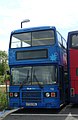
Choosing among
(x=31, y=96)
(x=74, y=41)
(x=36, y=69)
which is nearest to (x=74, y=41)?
(x=74, y=41)

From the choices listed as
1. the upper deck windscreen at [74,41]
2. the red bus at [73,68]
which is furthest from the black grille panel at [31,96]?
the upper deck windscreen at [74,41]

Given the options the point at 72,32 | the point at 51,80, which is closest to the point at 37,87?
the point at 51,80


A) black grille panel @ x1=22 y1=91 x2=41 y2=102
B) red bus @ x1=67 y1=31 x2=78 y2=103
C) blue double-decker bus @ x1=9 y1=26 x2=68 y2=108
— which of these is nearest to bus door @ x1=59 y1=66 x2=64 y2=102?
blue double-decker bus @ x1=9 y1=26 x2=68 y2=108

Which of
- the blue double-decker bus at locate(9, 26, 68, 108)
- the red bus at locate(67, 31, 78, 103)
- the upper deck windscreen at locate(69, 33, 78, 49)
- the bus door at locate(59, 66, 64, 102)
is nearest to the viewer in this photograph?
the blue double-decker bus at locate(9, 26, 68, 108)

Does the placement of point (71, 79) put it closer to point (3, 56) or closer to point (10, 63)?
point (10, 63)

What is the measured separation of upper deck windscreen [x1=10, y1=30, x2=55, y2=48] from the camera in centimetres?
1669

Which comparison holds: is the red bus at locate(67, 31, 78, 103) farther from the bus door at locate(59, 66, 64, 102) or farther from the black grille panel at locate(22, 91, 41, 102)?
the black grille panel at locate(22, 91, 41, 102)

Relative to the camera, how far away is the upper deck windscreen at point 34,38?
54.7 ft

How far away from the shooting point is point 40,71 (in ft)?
54.2

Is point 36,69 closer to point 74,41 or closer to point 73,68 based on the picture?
point 73,68

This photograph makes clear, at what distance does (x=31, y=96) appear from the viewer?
16438 mm

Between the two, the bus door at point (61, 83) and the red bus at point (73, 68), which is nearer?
the bus door at point (61, 83)

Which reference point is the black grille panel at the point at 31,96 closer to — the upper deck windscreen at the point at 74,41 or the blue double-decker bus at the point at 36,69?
the blue double-decker bus at the point at 36,69

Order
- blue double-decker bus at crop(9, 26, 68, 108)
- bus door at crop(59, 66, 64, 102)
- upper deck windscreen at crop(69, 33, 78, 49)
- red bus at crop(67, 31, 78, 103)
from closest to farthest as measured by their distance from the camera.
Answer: blue double-decker bus at crop(9, 26, 68, 108) < bus door at crop(59, 66, 64, 102) < red bus at crop(67, 31, 78, 103) < upper deck windscreen at crop(69, 33, 78, 49)
